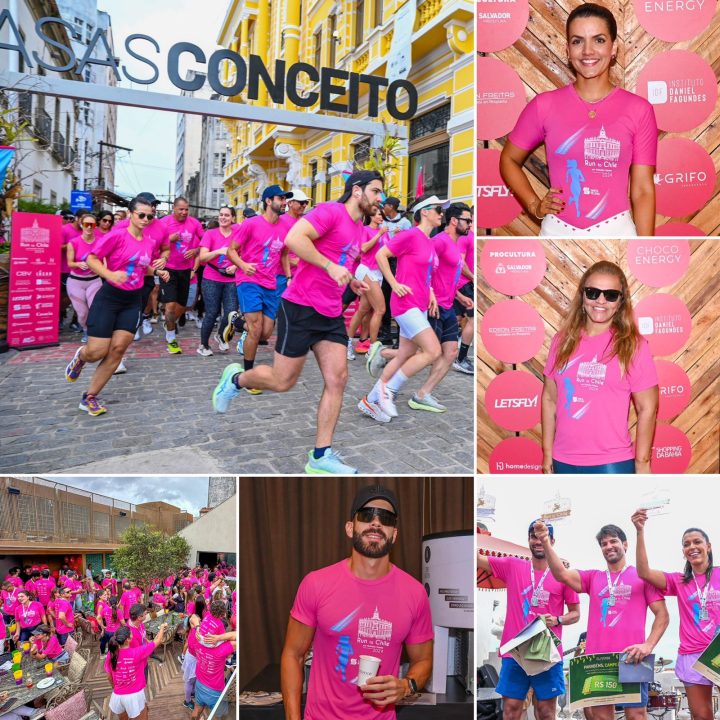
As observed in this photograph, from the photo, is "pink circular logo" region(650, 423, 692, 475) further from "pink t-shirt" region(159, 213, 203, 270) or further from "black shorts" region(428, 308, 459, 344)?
"pink t-shirt" region(159, 213, 203, 270)

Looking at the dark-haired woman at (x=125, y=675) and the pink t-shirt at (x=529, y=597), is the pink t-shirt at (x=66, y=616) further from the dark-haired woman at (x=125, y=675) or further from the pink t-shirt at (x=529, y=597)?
the pink t-shirt at (x=529, y=597)

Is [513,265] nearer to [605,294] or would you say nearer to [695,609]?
[605,294]

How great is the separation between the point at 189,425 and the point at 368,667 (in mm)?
1293

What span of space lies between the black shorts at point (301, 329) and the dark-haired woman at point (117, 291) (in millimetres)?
778

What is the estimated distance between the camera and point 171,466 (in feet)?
9.75

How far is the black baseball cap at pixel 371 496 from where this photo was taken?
2811 millimetres

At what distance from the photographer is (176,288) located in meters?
3.29

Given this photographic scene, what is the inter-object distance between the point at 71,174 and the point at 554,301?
2.23m

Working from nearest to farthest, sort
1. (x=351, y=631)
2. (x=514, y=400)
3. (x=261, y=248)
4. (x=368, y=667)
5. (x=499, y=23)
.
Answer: (x=368, y=667) → (x=351, y=631) → (x=499, y=23) → (x=514, y=400) → (x=261, y=248)

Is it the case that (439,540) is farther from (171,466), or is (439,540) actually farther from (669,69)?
(669,69)

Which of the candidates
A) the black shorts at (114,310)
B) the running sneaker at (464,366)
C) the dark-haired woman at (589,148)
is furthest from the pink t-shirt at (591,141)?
the black shorts at (114,310)

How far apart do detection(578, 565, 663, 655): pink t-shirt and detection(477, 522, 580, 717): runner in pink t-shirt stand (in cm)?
10

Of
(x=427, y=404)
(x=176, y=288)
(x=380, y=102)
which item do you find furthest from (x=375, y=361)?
(x=380, y=102)

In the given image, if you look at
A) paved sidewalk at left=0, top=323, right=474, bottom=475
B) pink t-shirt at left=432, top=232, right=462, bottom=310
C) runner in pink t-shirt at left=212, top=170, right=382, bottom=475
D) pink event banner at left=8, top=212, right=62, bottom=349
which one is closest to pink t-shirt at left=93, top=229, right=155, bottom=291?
pink event banner at left=8, top=212, right=62, bottom=349
